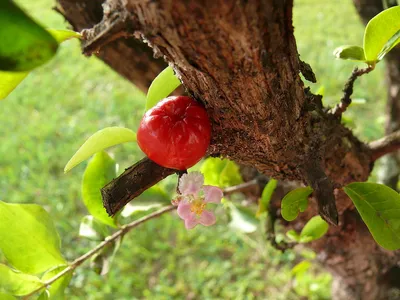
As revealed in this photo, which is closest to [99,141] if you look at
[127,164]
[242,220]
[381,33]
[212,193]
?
[212,193]

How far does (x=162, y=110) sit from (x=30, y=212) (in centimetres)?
32

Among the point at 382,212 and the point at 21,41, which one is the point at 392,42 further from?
the point at 21,41

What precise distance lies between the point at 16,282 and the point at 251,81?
0.49 metres

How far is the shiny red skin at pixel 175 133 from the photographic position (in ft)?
1.65

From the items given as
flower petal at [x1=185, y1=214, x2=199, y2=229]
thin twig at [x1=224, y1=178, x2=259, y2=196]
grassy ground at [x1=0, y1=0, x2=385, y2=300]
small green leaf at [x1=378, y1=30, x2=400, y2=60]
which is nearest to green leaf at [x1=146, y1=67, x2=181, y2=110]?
flower petal at [x1=185, y1=214, x2=199, y2=229]

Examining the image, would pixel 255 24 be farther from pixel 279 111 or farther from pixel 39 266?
pixel 39 266

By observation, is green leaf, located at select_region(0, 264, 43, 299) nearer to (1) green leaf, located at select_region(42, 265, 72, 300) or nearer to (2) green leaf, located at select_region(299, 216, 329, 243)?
(1) green leaf, located at select_region(42, 265, 72, 300)

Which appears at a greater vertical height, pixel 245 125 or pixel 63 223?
pixel 245 125

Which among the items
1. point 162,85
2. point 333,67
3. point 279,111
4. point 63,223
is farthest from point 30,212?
point 333,67

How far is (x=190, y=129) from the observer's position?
0.51 metres

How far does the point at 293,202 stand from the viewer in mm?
632

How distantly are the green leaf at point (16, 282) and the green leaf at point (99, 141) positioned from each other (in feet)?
0.73

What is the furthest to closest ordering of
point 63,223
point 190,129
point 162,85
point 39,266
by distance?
point 63,223 → point 39,266 → point 162,85 → point 190,129

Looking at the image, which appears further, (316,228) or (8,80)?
(316,228)
